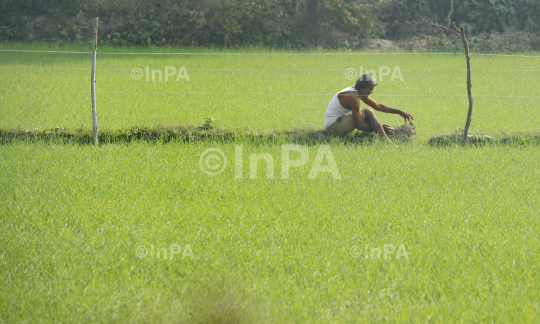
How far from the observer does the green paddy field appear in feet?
10.8

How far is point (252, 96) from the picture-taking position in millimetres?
9602

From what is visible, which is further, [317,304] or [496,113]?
[496,113]

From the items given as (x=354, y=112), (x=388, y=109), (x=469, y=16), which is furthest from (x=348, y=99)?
(x=469, y=16)

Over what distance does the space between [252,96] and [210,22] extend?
7.75m

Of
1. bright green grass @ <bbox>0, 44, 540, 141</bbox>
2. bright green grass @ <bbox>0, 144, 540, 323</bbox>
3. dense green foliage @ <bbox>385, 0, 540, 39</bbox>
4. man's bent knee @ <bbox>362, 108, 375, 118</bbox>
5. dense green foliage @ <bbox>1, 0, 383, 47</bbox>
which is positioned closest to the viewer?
bright green grass @ <bbox>0, 144, 540, 323</bbox>

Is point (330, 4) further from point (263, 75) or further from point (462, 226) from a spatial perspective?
point (462, 226)

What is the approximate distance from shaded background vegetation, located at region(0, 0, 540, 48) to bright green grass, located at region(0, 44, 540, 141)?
2405mm

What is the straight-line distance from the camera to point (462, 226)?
445 centimetres

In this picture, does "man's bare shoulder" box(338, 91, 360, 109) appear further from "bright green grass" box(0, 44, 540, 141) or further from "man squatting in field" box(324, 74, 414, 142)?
"bright green grass" box(0, 44, 540, 141)

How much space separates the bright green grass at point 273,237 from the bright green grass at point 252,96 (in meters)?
1.57

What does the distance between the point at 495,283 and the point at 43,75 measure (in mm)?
9972

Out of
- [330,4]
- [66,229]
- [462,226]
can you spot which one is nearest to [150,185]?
[66,229]

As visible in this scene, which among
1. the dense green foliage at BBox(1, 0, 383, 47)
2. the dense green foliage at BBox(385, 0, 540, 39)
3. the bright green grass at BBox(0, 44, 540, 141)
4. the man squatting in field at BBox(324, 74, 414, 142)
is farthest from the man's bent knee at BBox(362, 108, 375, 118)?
the dense green foliage at BBox(385, 0, 540, 39)

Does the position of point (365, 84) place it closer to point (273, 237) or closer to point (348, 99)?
point (348, 99)
